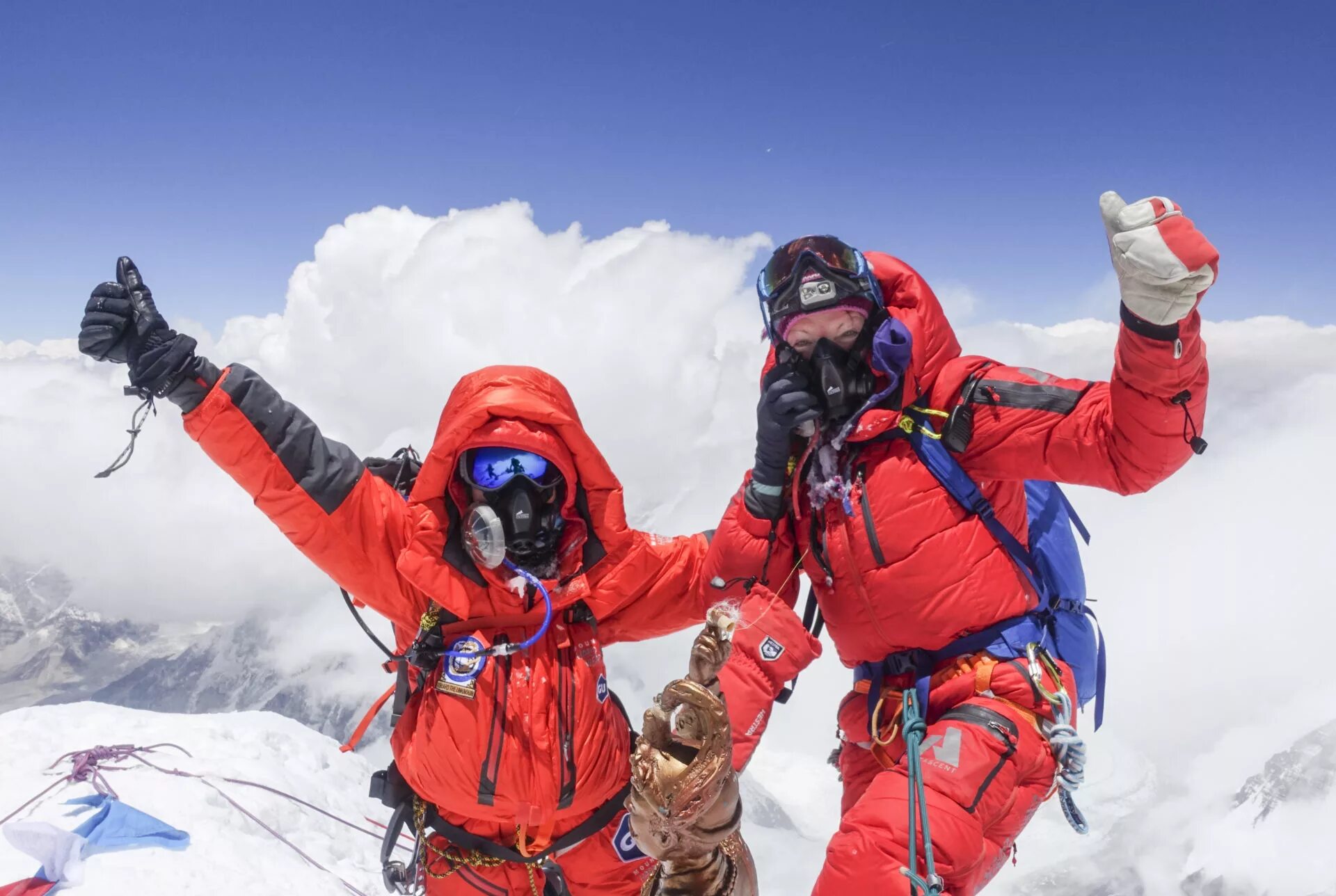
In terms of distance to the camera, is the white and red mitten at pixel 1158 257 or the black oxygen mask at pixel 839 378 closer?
the white and red mitten at pixel 1158 257

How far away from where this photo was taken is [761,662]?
346cm

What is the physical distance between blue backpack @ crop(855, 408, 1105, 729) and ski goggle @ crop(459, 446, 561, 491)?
7.01 ft

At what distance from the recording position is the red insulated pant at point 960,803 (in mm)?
2980

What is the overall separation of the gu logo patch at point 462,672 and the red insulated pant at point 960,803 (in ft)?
6.92

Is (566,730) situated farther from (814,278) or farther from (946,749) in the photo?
(814,278)

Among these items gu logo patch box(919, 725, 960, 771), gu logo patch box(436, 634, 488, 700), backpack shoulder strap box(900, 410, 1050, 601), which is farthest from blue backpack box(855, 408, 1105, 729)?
gu logo patch box(436, 634, 488, 700)

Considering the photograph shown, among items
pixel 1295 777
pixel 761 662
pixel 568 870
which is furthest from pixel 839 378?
pixel 1295 777

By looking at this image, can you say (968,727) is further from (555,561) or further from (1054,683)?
(555,561)

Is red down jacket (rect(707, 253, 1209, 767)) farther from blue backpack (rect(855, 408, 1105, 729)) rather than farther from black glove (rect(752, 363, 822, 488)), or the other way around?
black glove (rect(752, 363, 822, 488))

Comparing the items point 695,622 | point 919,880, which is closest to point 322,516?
point 695,622

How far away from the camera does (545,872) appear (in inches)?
172

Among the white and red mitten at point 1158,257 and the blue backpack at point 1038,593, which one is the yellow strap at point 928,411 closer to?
the blue backpack at point 1038,593

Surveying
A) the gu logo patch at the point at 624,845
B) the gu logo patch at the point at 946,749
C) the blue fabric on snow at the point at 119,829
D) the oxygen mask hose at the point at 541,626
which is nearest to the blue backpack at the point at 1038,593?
the gu logo patch at the point at 946,749

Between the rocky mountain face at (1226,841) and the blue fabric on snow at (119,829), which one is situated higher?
the rocky mountain face at (1226,841)
